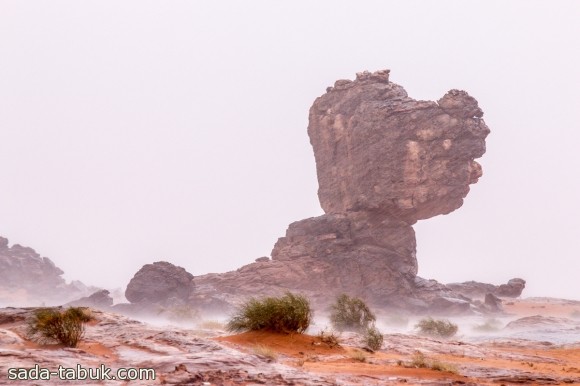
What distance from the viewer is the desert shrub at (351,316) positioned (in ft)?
91.8

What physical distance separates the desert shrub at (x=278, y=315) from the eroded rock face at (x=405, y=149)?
1699 inches

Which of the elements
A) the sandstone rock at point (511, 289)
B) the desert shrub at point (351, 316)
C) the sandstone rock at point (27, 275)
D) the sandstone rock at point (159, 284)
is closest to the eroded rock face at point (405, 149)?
the sandstone rock at point (511, 289)

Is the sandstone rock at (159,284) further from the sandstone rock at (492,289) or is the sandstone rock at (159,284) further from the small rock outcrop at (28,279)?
the sandstone rock at (492,289)

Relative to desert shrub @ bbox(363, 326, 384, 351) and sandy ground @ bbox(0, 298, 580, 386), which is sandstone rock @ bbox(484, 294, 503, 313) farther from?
desert shrub @ bbox(363, 326, 384, 351)

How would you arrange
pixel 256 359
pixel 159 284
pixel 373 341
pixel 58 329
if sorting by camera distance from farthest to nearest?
pixel 159 284
pixel 373 341
pixel 58 329
pixel 256 359

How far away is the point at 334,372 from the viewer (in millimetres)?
10578

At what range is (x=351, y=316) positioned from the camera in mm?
28531

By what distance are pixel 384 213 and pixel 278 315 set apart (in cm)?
4590

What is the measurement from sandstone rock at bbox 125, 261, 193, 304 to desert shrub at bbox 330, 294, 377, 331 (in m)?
30.1

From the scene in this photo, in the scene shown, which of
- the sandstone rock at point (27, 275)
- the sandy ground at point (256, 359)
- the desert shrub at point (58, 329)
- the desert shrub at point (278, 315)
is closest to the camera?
the sandy ground at point (256, 359)

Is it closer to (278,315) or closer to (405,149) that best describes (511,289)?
(405,149)

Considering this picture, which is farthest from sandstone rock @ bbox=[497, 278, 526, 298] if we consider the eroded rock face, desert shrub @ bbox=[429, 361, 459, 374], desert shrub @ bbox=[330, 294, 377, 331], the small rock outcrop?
the small rock outcrop

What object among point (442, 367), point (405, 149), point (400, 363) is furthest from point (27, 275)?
point (442, 367)

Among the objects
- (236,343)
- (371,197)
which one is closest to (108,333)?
(236,343)
